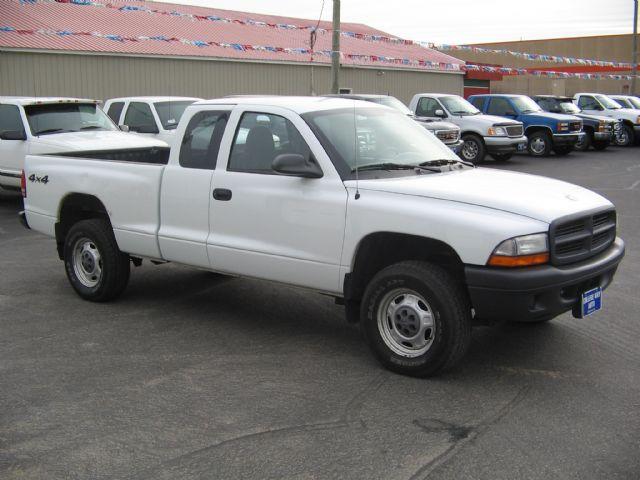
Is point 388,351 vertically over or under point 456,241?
under

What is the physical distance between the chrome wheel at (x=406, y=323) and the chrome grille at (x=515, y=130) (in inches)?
639

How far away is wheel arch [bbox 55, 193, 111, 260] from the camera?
713 centimetres

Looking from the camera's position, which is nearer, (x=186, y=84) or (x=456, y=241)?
(x=456, y=241)

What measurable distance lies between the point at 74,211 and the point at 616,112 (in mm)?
23519

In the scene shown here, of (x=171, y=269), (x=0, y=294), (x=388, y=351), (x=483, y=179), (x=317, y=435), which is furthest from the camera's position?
(x=171, y=269)

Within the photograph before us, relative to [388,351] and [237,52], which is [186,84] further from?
[388,351]

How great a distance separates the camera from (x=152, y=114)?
15734 mm

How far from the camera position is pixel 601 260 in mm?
5246

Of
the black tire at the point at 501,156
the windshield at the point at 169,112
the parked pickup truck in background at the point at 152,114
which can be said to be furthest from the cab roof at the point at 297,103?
the black tire at the point at 501,156

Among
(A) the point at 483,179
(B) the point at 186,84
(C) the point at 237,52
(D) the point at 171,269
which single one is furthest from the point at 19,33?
(A) the point at 483,179

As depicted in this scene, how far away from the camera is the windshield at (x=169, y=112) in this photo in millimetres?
15656

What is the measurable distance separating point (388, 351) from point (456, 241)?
91 cm

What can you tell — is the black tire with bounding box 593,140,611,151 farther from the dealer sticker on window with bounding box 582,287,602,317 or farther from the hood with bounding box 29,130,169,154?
the dealer sticker on window with bounding box 582,287,602,317

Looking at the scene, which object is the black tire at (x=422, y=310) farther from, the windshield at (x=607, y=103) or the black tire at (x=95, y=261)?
the windshield at (x=607, y=103)
